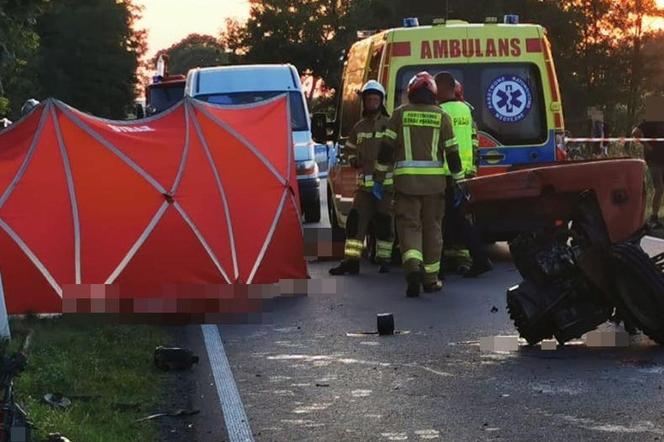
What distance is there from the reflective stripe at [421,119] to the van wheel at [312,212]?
842 centimetres

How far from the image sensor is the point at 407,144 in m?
10.6

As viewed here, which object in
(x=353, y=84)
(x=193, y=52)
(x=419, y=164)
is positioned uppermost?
(x=353, y=84)

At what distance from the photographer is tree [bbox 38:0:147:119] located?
204ft

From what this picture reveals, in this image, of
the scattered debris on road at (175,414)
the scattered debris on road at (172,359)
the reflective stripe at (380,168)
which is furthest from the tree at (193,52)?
the scattered debris on road at (175,414)

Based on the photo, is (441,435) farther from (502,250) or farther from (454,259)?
(502,250)

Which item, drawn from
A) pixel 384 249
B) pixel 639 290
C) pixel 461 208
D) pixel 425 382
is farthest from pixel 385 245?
pixel 425 382

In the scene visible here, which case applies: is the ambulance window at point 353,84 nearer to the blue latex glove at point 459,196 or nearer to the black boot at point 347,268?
the black boot at point 347,268

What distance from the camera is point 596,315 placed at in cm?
792

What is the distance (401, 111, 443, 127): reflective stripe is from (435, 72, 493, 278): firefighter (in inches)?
31.2

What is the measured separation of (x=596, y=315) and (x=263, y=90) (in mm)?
11715

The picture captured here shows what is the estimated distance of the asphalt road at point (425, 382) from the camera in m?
5.95

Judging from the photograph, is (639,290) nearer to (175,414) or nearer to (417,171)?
(175,414)

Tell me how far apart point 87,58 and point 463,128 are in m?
54.0

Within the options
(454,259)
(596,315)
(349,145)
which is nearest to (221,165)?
(349,145)
